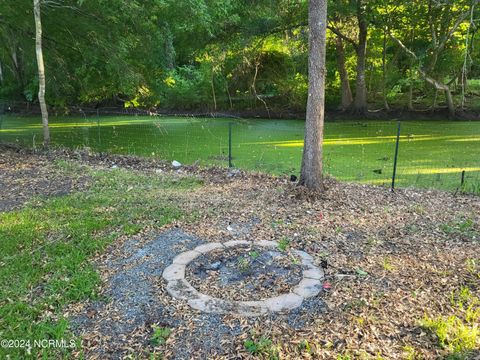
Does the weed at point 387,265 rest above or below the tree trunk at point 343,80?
below

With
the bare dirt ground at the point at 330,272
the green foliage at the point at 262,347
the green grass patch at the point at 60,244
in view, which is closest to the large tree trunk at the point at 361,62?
the bare dirt ground at the point at 330,272

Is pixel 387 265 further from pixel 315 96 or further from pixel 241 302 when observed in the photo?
pixel 315 96

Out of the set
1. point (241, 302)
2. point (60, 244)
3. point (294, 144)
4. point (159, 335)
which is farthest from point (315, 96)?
point (294, 144)

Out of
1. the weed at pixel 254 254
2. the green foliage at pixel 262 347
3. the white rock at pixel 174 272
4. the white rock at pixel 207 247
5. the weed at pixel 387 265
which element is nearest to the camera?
the green foliage at pixel 262 347

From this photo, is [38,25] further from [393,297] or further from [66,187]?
[393,297]

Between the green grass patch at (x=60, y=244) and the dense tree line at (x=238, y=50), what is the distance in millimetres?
4254

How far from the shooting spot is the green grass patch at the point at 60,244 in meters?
2.51

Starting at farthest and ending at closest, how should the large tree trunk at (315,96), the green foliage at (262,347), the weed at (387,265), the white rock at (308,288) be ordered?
the large tree trunk at (315,96)
the weed at (387,265)
the white rock at (308,288)
the green foliage at (262,347)

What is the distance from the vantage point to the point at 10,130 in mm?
13703

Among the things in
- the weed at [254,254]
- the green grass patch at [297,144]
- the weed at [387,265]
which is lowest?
the weed at [387,265]

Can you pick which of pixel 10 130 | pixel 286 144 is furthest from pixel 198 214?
pixel 10 130

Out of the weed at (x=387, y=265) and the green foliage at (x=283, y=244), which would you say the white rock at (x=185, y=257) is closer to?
the green foliage at (x=283, y=244)

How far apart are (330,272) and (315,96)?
8.19 ft

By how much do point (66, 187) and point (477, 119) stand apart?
15221mm
